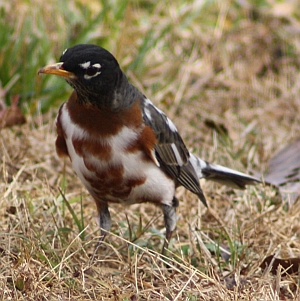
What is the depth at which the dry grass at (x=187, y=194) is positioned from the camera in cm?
364

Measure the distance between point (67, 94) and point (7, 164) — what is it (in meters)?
1.24

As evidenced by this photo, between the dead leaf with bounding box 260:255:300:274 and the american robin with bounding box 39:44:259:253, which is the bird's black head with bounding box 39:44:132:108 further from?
the dead leaf with bounding box 260:255:300:274

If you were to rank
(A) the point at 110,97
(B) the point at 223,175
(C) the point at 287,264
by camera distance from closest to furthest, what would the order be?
(A) the point at 110,97 → (C) the point at 287,264 → (B) the point at 223,175

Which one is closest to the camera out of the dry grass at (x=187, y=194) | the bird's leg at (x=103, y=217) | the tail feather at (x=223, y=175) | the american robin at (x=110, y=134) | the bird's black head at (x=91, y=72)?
the dry grass at (x=187, y=194)

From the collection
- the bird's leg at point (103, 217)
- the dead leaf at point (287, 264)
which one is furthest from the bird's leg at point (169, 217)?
the dead leaf at point (287, 264)

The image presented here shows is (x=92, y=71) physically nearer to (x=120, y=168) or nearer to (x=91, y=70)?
(x=91, y=70)

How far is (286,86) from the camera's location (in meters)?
7.41

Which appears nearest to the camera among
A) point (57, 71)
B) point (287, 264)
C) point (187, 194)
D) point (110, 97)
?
point (57, 71)

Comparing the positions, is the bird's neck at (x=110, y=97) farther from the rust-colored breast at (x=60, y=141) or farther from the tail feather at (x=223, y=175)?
the tail feather at (x=223, y=175)

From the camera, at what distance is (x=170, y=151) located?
4.38 meters

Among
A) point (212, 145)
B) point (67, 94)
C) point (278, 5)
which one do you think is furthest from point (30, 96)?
point (278, 5)

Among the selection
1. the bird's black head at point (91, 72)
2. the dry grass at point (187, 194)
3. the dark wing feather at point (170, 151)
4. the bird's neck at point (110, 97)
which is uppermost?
the bird's black head at point (91, 72)

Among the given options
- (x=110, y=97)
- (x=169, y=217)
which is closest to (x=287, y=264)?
(x=169, y=217)

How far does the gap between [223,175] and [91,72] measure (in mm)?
1505
